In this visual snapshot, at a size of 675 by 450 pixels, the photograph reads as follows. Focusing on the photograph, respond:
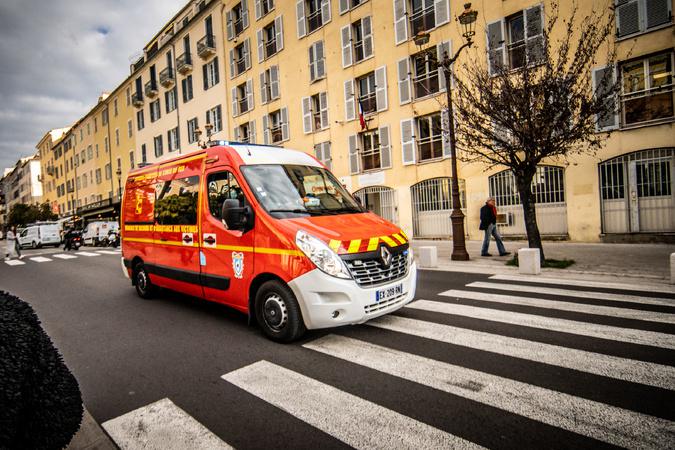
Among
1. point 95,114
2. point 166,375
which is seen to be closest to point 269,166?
point 166,375

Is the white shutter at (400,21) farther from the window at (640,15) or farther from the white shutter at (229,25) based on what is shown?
the white shutter at (229,25)

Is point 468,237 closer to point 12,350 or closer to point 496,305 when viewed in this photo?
point 496,305

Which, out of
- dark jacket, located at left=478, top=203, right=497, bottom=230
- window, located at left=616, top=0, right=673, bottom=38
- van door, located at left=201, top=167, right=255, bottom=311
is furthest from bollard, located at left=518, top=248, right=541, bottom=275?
window, located at left=616, top=0, right=673, bottom=38

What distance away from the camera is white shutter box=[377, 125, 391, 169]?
18.5m

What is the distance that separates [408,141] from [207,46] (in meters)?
19.2

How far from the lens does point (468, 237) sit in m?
16.2

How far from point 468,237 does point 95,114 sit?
50839 mm

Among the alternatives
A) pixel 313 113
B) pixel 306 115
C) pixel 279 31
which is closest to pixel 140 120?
pixel 279 31

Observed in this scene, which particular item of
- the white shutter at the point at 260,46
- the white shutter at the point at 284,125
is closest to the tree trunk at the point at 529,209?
Result: the white shutter at the point at 284,125

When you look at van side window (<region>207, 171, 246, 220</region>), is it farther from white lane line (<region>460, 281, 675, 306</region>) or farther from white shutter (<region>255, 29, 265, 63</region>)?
white shutter (<region>255, 29, 265, 63</region>)

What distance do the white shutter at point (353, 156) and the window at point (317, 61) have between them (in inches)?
169

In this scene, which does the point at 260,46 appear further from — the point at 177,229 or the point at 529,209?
the point at 177,229

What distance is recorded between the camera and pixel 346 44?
19891 mm

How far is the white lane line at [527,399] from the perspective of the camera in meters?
2.33
